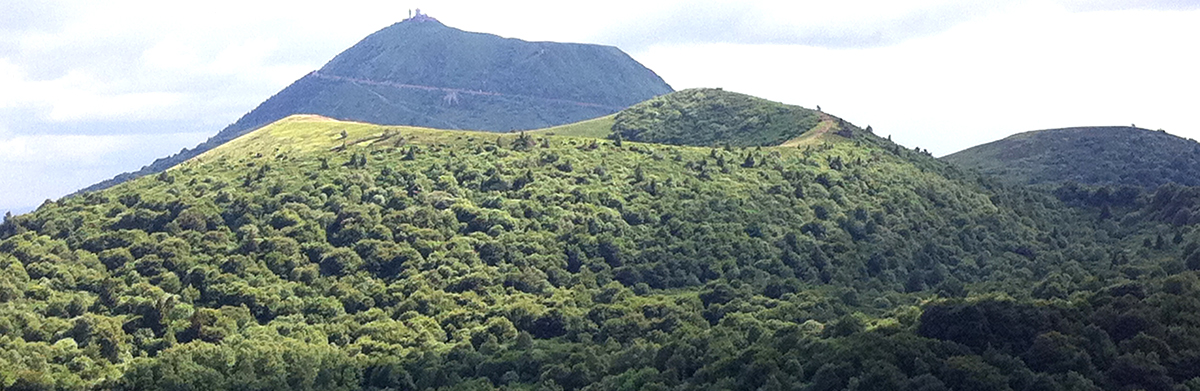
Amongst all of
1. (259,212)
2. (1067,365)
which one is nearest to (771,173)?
(259,212)

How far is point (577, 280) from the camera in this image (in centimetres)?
14538

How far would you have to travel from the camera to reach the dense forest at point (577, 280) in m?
95.1

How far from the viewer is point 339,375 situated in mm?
114750

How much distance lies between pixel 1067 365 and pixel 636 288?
207 ft

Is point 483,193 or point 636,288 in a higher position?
point 483,193

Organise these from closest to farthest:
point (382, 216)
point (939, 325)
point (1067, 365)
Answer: point (1067, 365), point (939, 325), point (382, 216)

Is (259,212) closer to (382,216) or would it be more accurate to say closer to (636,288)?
(382,216)

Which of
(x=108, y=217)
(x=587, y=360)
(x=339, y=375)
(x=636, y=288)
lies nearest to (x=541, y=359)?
(x=587, y=360)

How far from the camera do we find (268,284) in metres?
140

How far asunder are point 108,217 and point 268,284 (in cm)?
3545

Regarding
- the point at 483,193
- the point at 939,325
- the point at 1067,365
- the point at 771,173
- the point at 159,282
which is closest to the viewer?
the point at 1067,365

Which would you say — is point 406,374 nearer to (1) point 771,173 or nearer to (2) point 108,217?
(2) point 108,217

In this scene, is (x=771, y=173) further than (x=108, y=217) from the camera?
Yes

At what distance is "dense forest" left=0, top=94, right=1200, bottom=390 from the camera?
9512 centimetres
